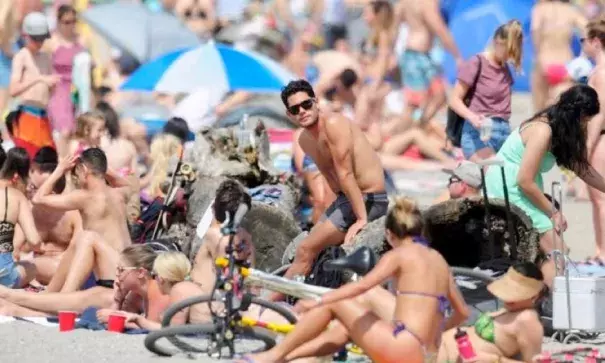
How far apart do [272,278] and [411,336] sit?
2.38 ft

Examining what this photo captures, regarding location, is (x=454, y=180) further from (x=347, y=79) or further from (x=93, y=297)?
(x=347, y=79)

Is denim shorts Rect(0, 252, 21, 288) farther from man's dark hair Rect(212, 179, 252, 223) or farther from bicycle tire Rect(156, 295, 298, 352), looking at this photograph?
bicycle tire Rect(156, 295, 298, 352)

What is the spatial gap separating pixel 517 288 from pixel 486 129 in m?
3.51

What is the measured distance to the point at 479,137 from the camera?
12.8 meters

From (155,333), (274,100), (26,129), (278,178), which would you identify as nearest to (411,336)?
(155,333)

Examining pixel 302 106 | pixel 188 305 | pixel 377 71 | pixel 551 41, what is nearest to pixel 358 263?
pixel 188 305

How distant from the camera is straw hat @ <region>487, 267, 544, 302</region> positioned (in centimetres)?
927

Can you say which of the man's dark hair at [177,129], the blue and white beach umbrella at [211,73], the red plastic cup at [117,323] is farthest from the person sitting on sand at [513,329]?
the blue and white beach umbrella at [211,73]

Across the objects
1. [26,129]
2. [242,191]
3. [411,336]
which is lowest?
[411,336]

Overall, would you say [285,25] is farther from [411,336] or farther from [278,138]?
[411,336]

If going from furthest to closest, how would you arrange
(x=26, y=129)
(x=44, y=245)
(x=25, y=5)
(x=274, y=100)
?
(x=274, y=100), (x=25, y=5), (x=26, y=129), (x=44, y=245)

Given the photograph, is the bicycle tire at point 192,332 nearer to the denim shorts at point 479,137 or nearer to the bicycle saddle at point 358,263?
the bicycle saddle at point 358,263

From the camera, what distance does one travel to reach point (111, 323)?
1066 centimetres

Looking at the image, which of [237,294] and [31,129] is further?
[31,129]
